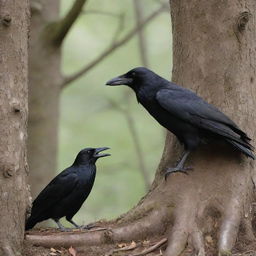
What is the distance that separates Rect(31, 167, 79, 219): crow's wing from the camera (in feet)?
22.4

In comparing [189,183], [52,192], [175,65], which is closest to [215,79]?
[175,65]

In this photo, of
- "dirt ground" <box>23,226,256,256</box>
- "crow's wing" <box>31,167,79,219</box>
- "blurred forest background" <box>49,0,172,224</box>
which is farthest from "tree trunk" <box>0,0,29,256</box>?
"blurred forest background" <box>49,0,172,224</box>

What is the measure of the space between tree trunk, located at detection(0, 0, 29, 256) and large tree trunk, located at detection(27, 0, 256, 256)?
0.45 metres

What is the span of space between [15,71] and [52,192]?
170 cm

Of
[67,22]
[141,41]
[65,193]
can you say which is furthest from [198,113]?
[141,41]

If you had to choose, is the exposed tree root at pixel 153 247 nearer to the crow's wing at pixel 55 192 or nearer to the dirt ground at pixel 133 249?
the dirt ground at pixel 133 249

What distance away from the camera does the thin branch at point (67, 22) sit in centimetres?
968

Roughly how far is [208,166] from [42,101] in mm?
4848

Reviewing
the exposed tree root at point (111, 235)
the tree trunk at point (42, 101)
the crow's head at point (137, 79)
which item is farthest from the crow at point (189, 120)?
the tree trunk at point (42, 101)

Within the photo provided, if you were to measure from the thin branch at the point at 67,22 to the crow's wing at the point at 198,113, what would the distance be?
11.2 ft

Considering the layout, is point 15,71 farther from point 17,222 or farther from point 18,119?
point 17,222

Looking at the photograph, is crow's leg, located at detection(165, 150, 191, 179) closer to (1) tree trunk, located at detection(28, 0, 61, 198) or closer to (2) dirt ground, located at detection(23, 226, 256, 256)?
(2) dirt ground, located at detection(23, 226, 256, 256)

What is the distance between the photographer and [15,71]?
18.9 ft

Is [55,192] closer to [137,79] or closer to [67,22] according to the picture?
[137,79]
